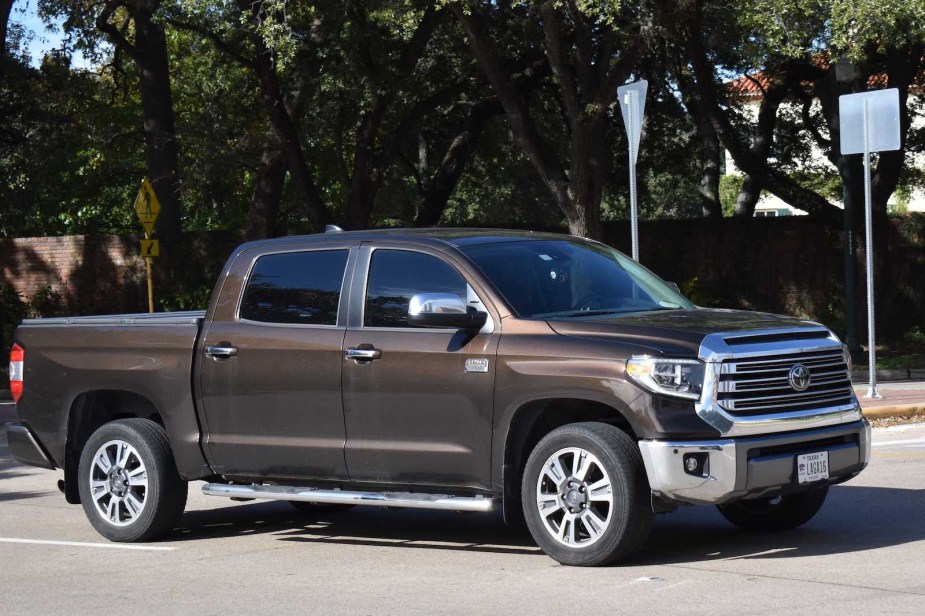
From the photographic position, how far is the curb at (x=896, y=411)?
574 inches

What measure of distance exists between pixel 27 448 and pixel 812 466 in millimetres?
5443

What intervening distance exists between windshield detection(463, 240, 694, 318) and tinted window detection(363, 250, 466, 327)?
0.21 meters

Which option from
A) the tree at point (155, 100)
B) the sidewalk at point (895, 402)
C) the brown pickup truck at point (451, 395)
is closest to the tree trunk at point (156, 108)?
the tree at point (155, 100)

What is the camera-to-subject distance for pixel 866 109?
49.8 feet

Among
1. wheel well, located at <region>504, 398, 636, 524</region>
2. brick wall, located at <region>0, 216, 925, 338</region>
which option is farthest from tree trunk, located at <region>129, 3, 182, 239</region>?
wheel well, located at <region>504, 398, 636, 524</region>

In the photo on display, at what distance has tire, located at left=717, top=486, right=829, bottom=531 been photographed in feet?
27.7

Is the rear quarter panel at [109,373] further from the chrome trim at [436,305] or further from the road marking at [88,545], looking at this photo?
the chrome trim at [436,305]

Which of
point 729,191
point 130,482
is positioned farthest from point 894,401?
point 729,191

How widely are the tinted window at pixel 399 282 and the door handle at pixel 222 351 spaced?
3.16 ft

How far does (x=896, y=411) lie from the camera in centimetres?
1476

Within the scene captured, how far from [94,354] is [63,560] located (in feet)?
4.94

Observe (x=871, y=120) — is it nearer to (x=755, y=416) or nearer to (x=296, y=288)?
(x=296, y=288)

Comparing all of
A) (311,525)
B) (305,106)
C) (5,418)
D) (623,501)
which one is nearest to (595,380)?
(623,501)

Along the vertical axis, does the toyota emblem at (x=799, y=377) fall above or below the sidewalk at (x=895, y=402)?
above
